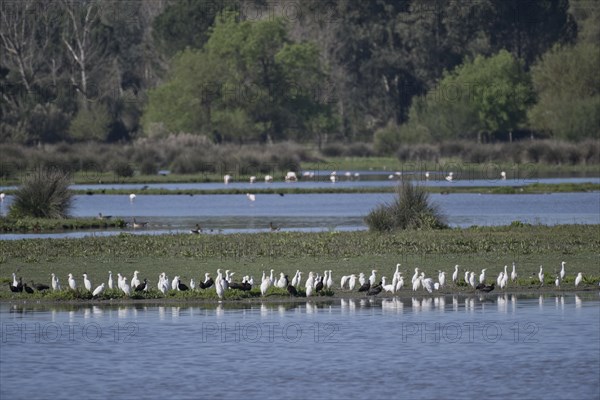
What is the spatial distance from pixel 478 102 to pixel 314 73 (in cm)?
1627

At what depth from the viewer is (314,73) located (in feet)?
386

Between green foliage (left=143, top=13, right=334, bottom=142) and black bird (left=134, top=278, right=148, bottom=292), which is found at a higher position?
green foliage (left=143, top=13, right=334, bottom=142)

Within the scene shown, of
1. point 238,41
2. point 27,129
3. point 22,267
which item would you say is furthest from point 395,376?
point 238,41

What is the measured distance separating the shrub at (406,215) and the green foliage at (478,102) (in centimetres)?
6728

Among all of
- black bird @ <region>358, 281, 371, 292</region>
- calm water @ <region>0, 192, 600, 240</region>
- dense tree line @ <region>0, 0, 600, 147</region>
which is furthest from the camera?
dense tree line @ <region>0, 0, 600, 147</region>

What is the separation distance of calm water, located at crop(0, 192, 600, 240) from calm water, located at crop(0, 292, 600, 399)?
1707cm

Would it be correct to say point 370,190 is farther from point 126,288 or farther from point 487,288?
point 126,288

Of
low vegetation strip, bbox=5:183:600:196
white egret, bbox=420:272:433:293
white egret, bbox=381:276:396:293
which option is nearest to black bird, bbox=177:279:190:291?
white egret, bbox=381:276:396:293

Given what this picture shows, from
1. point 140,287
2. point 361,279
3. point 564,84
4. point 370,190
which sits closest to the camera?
point 140,287

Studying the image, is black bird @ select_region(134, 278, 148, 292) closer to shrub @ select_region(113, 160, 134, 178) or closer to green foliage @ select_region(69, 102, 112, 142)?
shrub @ select_region(113, 160, 134, 178)

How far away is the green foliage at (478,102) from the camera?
4294 inches

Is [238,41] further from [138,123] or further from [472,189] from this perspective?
[472,189]

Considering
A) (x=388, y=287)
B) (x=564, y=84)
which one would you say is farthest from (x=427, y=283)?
(x=564, y=84)

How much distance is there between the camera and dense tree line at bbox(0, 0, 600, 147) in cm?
10900
